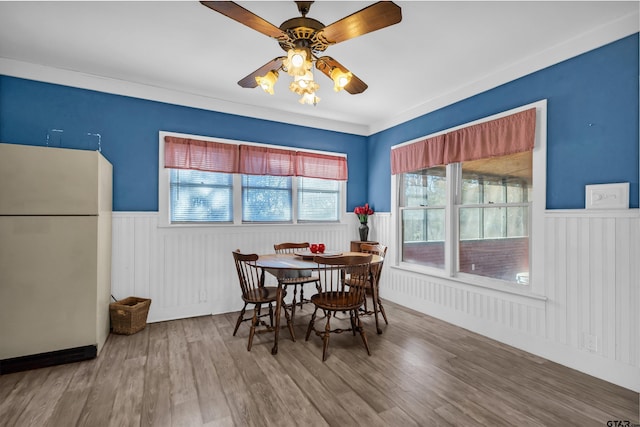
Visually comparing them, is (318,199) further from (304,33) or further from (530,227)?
(304,33)

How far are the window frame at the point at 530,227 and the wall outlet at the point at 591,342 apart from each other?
0.45m

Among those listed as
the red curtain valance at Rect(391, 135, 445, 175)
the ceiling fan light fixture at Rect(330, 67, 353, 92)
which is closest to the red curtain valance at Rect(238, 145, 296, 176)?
the red curtain valance at Rect(391, 135, 445, 175)

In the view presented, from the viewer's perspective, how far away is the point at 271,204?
4340mm

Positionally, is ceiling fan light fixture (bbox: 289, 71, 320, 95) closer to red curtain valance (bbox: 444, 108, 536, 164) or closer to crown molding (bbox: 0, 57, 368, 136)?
Result: red curtain valance (bbox: 444, 108, 536, 164)

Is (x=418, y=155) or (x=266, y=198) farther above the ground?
(x=418, y=155)

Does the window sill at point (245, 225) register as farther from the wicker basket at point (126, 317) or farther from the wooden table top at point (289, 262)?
the wicker basket at point (126, 317)

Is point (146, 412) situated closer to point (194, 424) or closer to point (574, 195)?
point (194, 424)

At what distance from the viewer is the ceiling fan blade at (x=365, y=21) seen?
1.58 m

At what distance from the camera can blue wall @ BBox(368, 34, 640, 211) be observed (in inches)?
89.5

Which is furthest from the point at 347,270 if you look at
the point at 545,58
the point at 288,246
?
the point at 545,58

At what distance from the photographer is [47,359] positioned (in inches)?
98.4

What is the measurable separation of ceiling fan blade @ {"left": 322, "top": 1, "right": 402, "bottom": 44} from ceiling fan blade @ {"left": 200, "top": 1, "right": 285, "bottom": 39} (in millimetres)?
333

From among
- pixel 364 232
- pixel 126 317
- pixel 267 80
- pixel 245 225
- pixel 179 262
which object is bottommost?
pixel 126 317

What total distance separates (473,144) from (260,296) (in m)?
2.85
